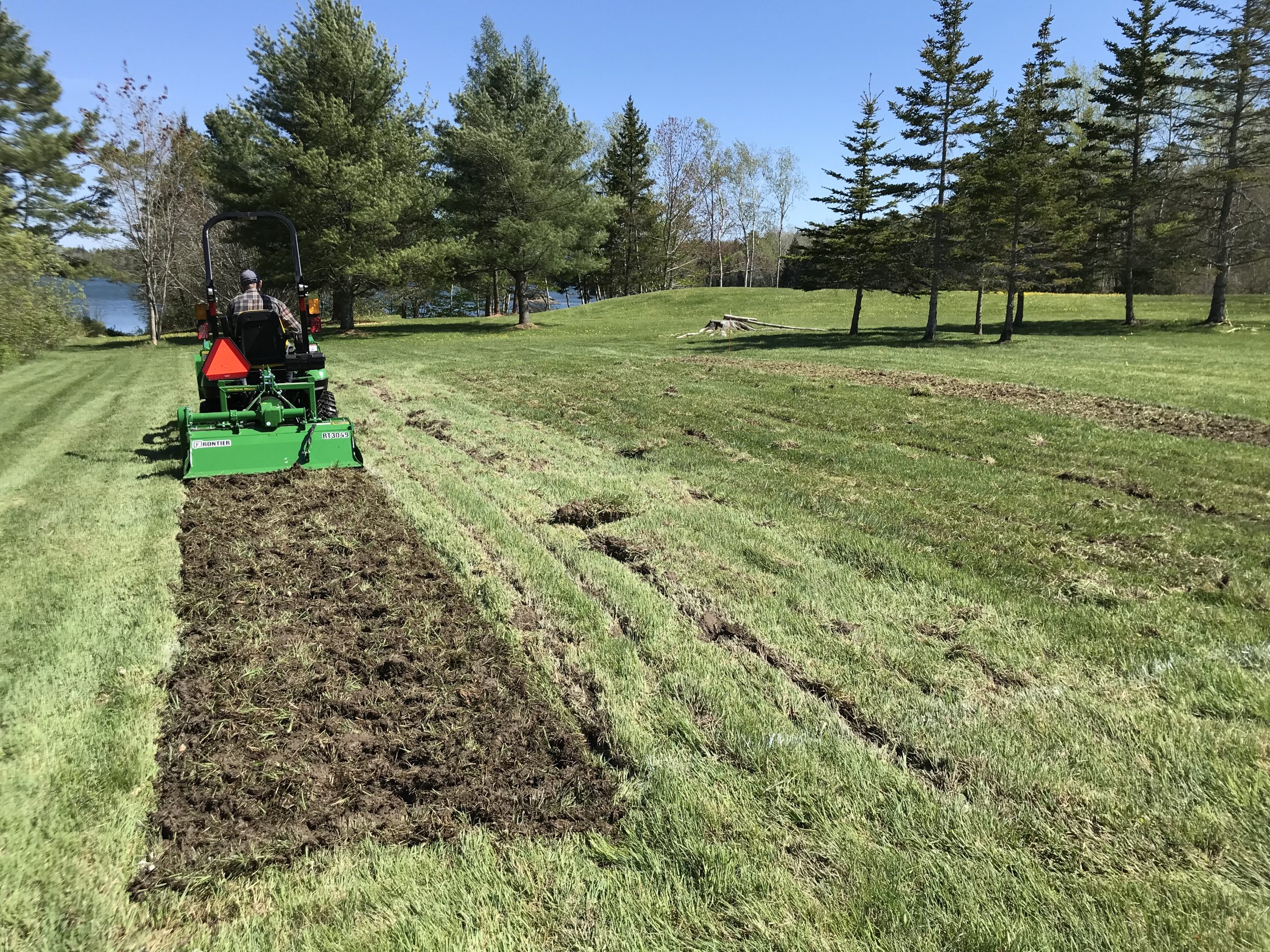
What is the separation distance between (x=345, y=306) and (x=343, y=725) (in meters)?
31.7

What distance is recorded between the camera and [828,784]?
8.97 ft

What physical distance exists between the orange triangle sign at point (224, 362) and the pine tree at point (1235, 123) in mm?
32824

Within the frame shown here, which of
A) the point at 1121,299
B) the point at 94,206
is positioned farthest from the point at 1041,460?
the point at 1121,299

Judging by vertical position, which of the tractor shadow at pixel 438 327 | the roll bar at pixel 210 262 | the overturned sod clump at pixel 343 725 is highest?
the roll bar at pixel 210 262

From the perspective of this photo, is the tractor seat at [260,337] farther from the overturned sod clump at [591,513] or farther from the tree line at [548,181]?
the tree line at [548,181]

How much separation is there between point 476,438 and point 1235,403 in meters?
12.0

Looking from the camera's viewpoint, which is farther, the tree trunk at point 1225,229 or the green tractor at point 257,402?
the tree trunk at point 1225,229

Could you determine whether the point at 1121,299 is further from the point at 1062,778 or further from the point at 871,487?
the point at 1062,778

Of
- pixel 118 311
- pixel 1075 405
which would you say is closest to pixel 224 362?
pixel 1075 405

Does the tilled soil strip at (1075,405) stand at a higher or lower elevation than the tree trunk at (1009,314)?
lower

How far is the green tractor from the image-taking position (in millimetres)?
6887

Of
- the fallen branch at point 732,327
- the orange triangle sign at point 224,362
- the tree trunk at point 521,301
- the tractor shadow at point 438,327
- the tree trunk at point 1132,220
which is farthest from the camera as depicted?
the tree trunk at point 521,301

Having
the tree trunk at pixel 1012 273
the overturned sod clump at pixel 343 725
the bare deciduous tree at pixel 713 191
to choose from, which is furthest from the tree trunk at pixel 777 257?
the overturned sod clump at pixel 343 725

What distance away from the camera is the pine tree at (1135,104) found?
26.9 metres
